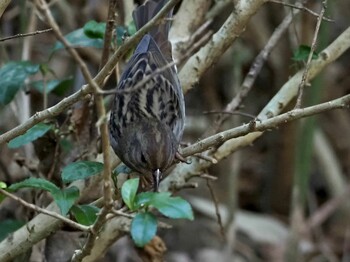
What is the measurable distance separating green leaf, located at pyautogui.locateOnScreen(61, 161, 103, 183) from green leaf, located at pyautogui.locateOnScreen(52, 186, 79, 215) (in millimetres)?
49

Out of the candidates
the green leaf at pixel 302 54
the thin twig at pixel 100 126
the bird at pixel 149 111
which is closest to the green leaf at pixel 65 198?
the thin twig at pixel 100 126

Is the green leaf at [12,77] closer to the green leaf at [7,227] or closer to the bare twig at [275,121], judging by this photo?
the green leaf at [7,227]

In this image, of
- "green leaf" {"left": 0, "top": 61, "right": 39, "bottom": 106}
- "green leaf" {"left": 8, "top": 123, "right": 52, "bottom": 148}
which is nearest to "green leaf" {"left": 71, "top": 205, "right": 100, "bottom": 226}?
"green leaf" {"left": 8, "top": 123, "right": 52, "bottom": 148}

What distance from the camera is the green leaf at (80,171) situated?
293 centimetres

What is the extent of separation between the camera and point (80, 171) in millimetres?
2953

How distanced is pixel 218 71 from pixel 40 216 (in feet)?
14.3

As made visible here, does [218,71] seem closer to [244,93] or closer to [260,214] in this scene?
[260,214]

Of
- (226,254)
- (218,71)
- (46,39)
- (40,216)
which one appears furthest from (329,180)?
(40,216)

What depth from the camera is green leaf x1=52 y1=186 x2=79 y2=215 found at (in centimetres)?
281

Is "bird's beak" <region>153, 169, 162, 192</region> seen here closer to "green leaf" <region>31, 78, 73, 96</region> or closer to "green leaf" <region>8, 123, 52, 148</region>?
"green leaf" <region>8, 123, 52, 148</region>

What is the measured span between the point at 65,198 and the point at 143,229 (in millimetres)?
539

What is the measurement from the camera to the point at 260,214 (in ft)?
22.9

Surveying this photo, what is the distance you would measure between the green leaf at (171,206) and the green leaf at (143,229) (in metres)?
0.04

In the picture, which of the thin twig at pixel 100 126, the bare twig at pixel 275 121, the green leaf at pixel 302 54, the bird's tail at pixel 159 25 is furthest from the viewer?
the bird's tail at pixel 159 25
